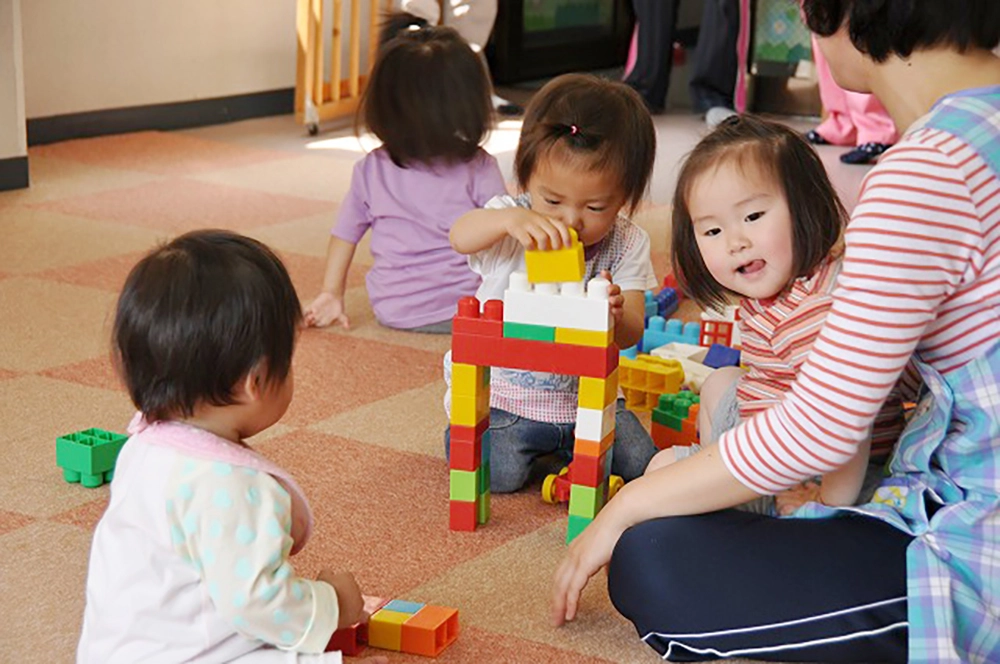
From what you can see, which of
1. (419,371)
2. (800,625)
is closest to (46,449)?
(419,371)

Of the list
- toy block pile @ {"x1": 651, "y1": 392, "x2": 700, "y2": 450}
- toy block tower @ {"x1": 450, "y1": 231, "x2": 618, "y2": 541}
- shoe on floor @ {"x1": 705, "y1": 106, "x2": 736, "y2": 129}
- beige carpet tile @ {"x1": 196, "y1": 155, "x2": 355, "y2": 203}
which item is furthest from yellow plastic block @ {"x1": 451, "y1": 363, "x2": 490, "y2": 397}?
shoe on floor @ {"x1": 705, "y1": 106, "x2": 736, "y2": 129}

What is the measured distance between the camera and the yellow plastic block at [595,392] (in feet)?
4.64

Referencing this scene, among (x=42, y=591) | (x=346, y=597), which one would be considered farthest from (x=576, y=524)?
(x=42, y=591)

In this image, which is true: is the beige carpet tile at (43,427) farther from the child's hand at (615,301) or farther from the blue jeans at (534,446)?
the child's hand at (615,301)

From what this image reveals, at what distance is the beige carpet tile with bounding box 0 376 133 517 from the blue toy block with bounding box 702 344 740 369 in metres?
0.78

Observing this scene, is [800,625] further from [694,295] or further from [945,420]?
[694,295]

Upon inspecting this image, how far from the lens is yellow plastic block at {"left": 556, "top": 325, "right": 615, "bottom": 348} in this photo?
1.40m

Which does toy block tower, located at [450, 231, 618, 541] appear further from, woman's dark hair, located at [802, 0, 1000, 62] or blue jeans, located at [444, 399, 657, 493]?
woman's dark hair, located at [802, 0, 1000, 62]

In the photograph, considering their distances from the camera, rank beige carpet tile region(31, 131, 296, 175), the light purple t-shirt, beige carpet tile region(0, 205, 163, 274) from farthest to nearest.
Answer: beige carpet tile region(31, 131, 296, 175), beige carpet tile region(0, 205, 163, 274), the light purple t-shirt

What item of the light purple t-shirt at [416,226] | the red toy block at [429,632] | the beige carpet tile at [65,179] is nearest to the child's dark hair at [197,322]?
the red toy block at [429,632]

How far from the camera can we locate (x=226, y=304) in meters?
1.03

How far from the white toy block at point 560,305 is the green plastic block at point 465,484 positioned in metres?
0.17

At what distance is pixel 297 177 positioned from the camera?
349 centimetres

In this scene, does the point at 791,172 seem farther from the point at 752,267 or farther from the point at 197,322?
the point at 197,322
